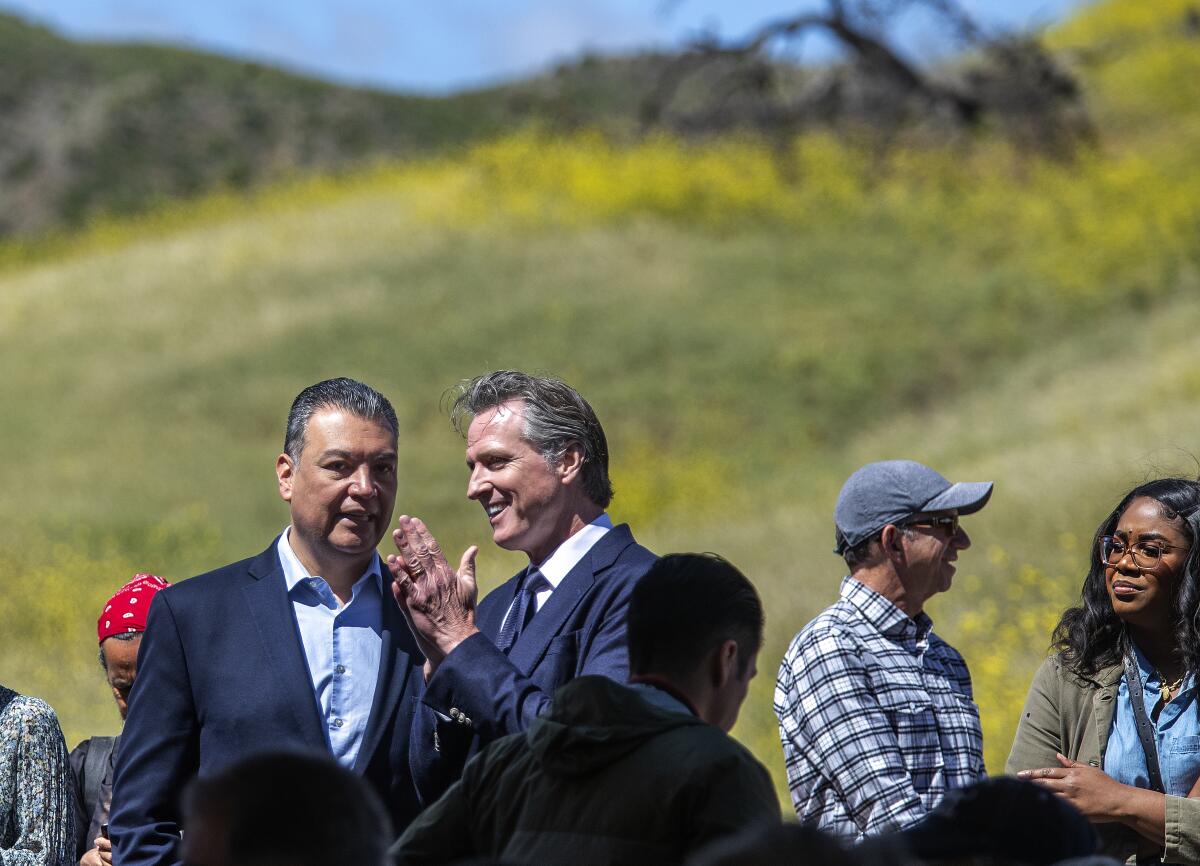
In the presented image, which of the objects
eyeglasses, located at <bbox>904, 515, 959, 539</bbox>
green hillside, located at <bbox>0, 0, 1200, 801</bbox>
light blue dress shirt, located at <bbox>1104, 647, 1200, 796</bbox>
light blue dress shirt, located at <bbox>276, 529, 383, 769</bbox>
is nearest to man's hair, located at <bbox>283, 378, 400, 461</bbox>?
light blue dress shirt, located at <bbox>276, 529, 383, 769</bbox>

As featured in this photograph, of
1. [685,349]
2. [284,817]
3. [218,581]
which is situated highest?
[685,349]

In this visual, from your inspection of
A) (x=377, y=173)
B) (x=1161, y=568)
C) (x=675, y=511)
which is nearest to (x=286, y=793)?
(x=1161, y=568)

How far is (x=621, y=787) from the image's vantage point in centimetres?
259

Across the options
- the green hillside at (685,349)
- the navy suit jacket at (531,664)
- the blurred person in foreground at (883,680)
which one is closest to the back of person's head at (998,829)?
the blurred person in foreground at (883,680)

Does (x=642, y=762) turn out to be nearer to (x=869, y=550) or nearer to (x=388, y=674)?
(x=388, y=674)

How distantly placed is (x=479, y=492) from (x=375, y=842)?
202cm

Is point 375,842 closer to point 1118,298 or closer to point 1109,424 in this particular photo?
point 1109,424

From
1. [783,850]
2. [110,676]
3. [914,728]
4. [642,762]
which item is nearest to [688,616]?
[642,762]

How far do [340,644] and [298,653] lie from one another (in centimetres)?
14

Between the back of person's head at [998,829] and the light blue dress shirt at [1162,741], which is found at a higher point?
the back of person's head at [998,829]

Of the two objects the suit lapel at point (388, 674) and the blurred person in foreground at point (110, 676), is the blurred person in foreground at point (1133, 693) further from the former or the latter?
the blurred person in foreground at point (110, 676)

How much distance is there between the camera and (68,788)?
3.65m

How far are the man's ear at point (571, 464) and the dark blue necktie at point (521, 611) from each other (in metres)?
0.27

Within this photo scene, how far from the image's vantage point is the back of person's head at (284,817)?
1981mm
